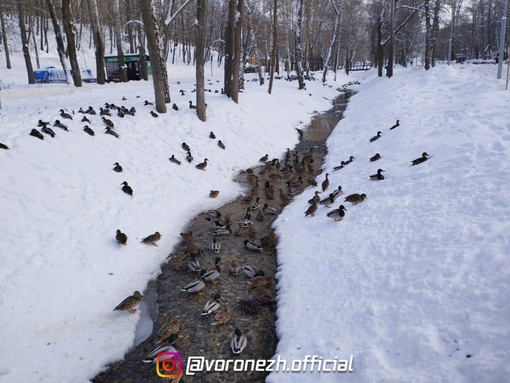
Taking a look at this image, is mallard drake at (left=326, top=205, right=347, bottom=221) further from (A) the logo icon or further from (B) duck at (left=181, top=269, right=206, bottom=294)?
(A) the logo icon

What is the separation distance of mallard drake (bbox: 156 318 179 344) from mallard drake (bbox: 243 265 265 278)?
193cm

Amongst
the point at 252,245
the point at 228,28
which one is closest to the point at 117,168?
the point at 252,245

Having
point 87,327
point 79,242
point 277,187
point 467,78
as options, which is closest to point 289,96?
point 467,78

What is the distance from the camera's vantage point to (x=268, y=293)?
6602 millimetres

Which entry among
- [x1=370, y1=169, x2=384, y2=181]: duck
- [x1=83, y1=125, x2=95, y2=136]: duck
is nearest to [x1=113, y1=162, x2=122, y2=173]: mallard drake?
[x1=83, y1=125, x2=95, y2=136]: duck

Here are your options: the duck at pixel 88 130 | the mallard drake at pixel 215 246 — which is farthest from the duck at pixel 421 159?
the duck at pixel 88 130

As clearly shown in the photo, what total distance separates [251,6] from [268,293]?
29.5 m

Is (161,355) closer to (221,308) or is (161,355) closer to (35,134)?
(221,308)

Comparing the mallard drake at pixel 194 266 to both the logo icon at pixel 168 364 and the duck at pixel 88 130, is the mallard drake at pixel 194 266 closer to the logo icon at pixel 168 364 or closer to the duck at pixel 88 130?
the logo icon at pixel 168 364

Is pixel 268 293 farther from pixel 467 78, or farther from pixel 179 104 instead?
pixel 467 78

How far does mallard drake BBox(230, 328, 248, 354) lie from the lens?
5281mm

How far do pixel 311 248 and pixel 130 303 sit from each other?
12.6 feet

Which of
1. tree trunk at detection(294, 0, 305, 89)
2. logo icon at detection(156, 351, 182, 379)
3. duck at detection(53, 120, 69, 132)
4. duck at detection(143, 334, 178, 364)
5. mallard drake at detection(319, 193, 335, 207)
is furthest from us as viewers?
tree trunk at detection(294, 0, 305, 89)

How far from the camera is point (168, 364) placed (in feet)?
16.8
